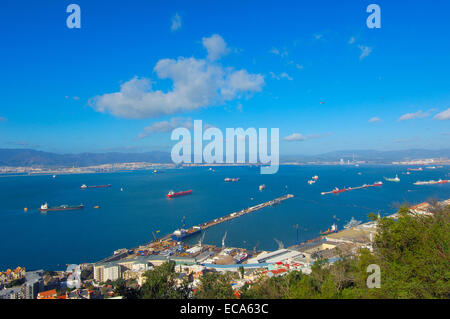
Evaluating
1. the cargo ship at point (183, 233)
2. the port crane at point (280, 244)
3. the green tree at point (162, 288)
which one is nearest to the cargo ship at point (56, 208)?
the cargo ship at point (183, 233)

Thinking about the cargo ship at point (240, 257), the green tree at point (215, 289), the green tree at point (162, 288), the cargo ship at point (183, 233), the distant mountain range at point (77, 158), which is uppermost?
the distant mountain range at point (77, 158)

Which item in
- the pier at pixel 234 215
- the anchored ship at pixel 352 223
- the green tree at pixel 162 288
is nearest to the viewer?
the green tree at pixel 162 288

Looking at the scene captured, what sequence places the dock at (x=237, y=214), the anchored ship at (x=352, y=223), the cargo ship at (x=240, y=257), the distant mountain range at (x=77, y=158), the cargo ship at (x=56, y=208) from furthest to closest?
1. the distant mountain range at (x=77, y=158)
2. the cargo ship at (x=56, y=208)
3. the dock at (x=237, y=214)
4. the anchored ship at (x=352, y=223)
5. the cargo ship at (x=240, y=257)

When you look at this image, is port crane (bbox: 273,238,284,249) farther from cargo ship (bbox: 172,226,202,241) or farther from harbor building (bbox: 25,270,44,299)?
harbor building (bbox: 25,270,44,299)

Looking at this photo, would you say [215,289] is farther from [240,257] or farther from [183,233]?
[183,233]

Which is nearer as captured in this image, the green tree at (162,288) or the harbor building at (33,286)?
the green tree at (162,288)

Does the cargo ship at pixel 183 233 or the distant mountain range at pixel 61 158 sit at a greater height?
the distant mountain range at pixel 61 158

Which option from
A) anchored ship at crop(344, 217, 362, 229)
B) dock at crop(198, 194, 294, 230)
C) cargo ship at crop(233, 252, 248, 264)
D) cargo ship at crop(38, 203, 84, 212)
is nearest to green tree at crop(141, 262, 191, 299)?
cargo ship at crop(233, 252, 248, 264)

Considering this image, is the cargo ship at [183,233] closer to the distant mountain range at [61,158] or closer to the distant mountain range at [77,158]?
the distant mountain range at [61,158]
